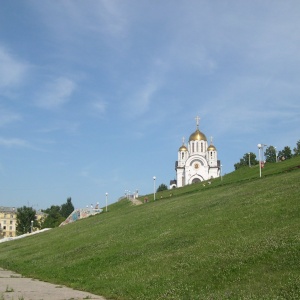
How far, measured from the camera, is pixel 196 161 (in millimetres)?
108938

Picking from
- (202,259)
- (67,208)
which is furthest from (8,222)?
(202,259)

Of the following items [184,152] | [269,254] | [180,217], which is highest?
[184,152]

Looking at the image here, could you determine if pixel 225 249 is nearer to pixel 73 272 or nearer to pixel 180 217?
pixel 73 272

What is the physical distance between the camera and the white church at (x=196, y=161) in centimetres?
10844

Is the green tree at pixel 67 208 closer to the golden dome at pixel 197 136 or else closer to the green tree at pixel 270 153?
the golden dome at pixel 197 136

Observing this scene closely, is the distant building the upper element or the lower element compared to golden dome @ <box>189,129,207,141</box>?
lower

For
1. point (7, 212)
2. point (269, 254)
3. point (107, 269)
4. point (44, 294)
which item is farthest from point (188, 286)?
point (7, 212)

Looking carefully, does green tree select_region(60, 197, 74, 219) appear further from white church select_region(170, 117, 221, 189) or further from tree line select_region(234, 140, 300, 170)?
tree line select_region(234, 140, 300, 170)

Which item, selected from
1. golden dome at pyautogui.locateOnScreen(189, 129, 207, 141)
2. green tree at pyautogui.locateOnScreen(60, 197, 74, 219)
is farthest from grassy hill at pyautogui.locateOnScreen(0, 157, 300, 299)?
green tree at pyautogui.locateOnScreen(60, 197, 74, 219)

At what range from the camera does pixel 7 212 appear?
151625 millimetres

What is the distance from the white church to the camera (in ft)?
356

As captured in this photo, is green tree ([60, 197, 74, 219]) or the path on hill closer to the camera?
the path on hill

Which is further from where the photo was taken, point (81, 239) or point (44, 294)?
point (81, 239)

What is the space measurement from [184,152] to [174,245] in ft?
320
